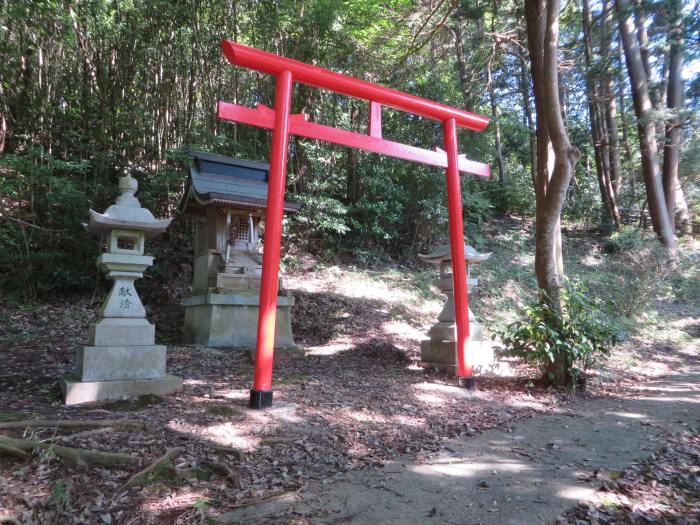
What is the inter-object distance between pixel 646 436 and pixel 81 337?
8.12 metres

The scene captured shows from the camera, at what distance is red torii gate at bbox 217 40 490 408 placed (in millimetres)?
4238

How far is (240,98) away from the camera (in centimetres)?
1230

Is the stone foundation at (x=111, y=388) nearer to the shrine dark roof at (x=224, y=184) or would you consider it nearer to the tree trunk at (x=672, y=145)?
the shrine dark roof at (x=224, y=184)

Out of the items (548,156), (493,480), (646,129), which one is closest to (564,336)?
(548,156)

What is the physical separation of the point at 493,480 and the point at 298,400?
7.16ft

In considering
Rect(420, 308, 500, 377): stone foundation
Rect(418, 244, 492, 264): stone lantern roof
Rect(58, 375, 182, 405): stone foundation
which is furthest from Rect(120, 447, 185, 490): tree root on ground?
Rect(418, 244, 492, 264): stone lantern roof

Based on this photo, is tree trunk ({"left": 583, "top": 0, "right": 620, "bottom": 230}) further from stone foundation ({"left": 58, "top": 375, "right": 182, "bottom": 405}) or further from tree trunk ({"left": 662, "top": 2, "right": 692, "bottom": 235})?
stone foundation ({"left": 58, "top": 375, "right": 182, "bottom": 405})

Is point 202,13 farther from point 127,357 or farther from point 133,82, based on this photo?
point 127,357

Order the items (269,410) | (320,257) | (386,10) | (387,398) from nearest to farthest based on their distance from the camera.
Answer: (269,410)
(387,398)
(386,10)
(320,257)

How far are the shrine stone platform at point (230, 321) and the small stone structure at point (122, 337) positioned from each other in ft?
9.55

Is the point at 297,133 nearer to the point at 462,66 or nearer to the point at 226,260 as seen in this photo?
the point at 226,260

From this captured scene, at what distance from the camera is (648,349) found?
30.5ft

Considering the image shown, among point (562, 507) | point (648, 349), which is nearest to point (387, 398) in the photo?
point (562, 507)

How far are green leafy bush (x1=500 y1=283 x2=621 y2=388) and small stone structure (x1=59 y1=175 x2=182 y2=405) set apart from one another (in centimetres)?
428
